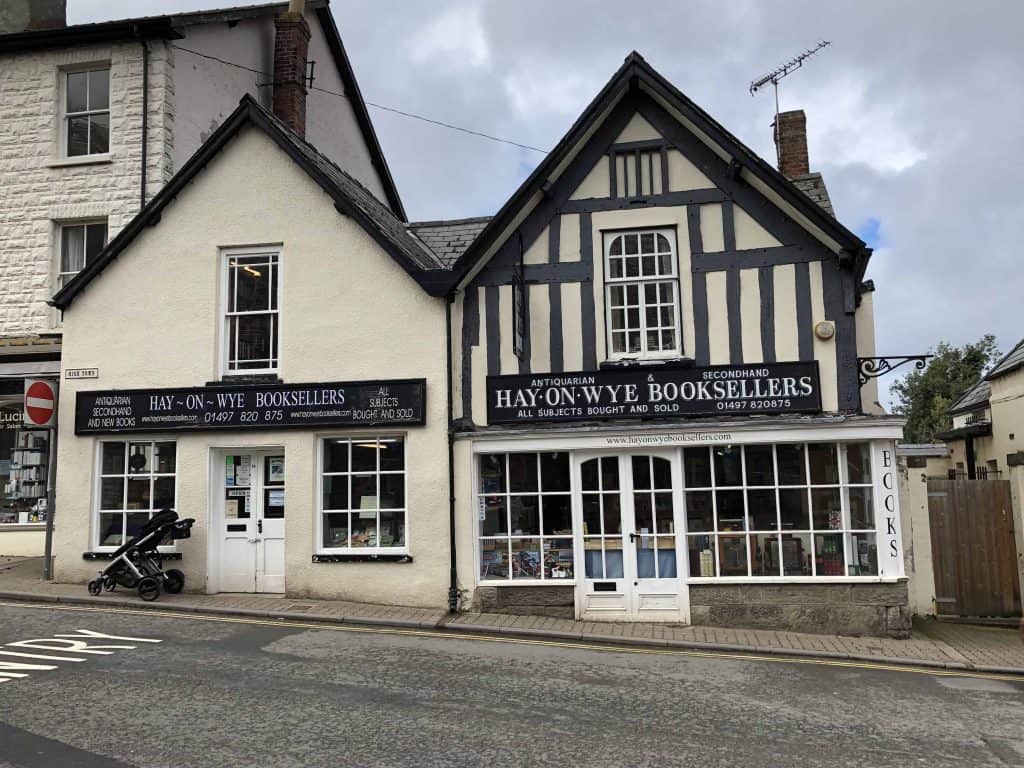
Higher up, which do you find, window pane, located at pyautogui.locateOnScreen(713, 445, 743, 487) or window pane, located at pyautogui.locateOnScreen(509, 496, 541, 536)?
window pane, located at pyautogui.locateOnScreen(713, 445, 743, 487)

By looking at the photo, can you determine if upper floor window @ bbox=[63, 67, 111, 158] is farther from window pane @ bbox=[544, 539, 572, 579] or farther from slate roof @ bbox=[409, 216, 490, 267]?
window pane @ bbox=[544, 539, 572, 579]

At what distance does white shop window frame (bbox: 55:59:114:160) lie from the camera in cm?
1569

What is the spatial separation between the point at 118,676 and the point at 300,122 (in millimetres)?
11759

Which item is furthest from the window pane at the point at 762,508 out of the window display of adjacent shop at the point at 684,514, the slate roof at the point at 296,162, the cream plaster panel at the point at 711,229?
the slate roof at the point at 296,162

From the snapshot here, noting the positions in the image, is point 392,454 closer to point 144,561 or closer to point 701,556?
point 144,561

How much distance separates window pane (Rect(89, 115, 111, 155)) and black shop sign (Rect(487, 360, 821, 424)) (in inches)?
376

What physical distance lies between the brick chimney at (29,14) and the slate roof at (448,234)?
9.34 metres

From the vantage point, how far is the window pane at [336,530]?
1210cm

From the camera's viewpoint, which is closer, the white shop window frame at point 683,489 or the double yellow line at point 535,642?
the double yellow line at point 535,642

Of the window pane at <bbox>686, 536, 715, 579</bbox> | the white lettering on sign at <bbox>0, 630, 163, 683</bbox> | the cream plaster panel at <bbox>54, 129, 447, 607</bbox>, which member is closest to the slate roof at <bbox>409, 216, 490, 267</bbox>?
the cream plaster panel at <bbox>54, 129, 447, 607</bbox>

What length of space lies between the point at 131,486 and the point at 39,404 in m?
1.79

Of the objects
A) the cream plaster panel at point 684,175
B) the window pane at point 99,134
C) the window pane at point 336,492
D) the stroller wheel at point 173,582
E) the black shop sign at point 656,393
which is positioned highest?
the window pane at point 99,134

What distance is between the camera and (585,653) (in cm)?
948

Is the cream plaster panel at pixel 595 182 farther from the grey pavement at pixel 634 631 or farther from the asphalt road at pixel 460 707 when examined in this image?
the asphalt road at pixel 460 707
